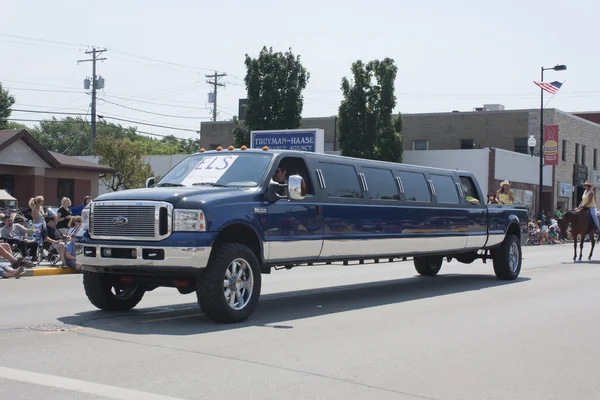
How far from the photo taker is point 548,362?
25.8 ft

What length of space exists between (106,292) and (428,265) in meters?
8.60

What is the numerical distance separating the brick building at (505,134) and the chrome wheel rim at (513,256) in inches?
1375

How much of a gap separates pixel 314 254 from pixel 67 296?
4242mm

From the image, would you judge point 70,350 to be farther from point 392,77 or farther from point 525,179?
point 525,179

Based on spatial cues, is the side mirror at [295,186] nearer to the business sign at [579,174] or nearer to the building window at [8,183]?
the building window at [8,183]

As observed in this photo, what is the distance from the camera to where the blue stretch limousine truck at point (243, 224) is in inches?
369

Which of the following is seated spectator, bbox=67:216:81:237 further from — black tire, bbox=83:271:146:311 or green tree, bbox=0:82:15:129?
green tree, bbox=0:82:15:129

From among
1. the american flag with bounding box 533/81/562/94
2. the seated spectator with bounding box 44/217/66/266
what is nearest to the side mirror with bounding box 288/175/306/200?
the seated spectator with bounding box 44/217/66/266

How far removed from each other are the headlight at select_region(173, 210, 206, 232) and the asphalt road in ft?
3.90

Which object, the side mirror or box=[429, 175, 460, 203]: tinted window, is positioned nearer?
the side mirror

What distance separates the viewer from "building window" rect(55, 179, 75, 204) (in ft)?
133

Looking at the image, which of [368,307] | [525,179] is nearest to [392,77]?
[525,179]

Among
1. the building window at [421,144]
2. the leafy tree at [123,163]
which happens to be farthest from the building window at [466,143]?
the leafy tree at [123,163]

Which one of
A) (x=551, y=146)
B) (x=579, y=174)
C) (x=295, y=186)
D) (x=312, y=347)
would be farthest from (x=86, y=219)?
(x=579, y=174)
